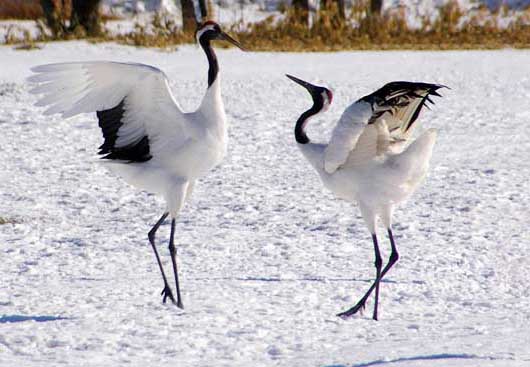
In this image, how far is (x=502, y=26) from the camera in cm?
1941

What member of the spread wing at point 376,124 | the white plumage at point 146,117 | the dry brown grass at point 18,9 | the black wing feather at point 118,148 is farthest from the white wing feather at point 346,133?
the dry brown grass at point 18,9

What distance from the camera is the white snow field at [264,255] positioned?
17.4 feet

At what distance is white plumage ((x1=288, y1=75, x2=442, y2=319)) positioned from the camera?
5.88 m

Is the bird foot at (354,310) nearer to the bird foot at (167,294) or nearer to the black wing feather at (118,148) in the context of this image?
the bird foot at (167,294)

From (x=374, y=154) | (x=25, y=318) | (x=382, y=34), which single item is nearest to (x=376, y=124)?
(x=374, y=154)

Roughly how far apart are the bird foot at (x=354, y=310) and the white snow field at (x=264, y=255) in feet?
0.16

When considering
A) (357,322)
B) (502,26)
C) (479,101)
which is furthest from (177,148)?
(502,26)

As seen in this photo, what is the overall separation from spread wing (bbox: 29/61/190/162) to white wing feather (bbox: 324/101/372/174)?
2.76 ft

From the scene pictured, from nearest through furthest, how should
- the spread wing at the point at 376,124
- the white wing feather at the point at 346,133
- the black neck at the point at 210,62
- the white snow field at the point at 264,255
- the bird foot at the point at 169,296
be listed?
the white snow field at the point at 264,255
the spread wing at the point at 376,124
the white wing feather at the point at 346,133
the bird foot at the point at 169,296
the black neck at the point at 210,62

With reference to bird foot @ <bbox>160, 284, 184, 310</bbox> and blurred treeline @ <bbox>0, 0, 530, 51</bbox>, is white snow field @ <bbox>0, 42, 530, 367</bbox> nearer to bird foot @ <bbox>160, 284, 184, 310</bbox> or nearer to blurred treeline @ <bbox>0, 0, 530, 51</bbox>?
bird foot @ <bbox>160, 284, 184, 310</bbox>

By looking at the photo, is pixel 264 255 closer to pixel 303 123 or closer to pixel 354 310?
pixel 303 123

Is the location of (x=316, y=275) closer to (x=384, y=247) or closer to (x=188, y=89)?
(x=384, y=247)

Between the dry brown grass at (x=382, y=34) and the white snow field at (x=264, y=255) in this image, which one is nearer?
the white snow field at (x=264, y=255)

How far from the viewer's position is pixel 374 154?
618 cm
